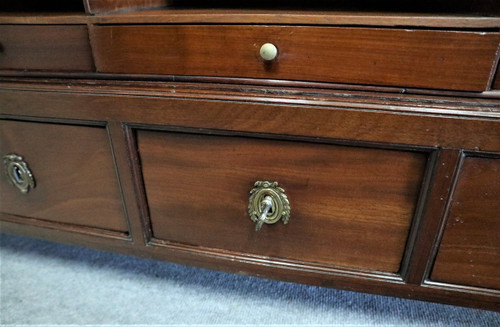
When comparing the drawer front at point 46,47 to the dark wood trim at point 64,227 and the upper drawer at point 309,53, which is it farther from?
the dark wood trim at point 64,227

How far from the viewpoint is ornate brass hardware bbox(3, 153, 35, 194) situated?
60cm

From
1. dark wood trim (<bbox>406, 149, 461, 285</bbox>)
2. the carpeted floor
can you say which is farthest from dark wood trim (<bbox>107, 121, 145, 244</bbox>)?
dark wood trim (<bbox>406, 149, 461, 285</bbox>)

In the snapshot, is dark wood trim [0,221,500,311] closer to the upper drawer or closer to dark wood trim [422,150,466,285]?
dark wood trim [422,150,466,285]

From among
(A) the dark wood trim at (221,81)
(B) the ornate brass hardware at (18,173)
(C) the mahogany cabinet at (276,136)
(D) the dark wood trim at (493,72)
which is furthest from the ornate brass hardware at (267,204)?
(B) the ornate brass hardware at (18,173)

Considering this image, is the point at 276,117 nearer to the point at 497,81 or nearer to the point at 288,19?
the point at 288,19

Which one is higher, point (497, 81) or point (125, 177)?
point (497, 81)

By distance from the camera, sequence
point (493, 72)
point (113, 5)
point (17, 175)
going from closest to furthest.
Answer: point (493, 72), point (113, 5), point (17, 175)

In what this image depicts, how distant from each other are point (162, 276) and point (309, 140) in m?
0.41

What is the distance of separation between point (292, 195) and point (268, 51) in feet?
0.65

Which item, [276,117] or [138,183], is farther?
[138,183]

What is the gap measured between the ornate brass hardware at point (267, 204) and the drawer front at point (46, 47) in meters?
0.29

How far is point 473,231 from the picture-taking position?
459 mm

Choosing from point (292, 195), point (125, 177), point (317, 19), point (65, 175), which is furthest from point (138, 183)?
point (317, 19)

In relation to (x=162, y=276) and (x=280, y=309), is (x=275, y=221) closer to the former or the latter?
(x=280, y=309)
